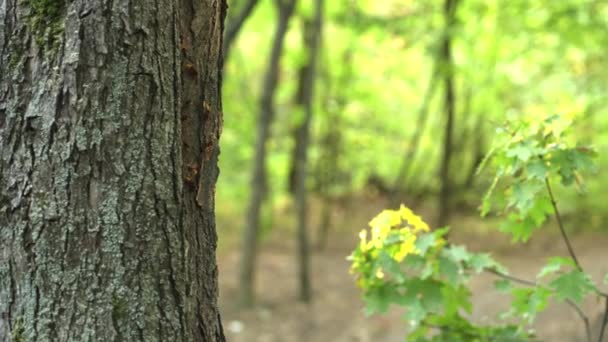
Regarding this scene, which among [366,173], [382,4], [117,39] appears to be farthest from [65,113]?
[366,173]

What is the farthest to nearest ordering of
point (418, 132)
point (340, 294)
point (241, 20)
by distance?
point (418, 132) < point (340, 294) < point (241, 20)

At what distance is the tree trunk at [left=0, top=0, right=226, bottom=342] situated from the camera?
6.01 feet

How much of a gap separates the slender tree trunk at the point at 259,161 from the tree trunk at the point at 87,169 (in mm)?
7305

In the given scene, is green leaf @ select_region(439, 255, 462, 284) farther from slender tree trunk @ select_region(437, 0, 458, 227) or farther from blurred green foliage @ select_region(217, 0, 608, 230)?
slender tree trunk @ select_region(437, 0, 458, 227)

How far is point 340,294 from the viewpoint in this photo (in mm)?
11109

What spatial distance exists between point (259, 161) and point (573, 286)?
23.2ft

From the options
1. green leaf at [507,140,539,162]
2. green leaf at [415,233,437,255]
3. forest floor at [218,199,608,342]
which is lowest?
green leaf at [415,233,437,255]

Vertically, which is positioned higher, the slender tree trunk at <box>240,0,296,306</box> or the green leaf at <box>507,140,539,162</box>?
the slender tree trunk at <box>240,0,296,306</box>

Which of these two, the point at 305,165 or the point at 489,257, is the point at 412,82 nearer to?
the point at 305,165

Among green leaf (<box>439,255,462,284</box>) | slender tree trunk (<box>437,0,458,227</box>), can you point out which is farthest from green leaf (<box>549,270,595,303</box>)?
slender tree trunk (<box>437,0,458,227</box>)

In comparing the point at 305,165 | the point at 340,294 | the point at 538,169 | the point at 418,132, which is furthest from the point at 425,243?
the point at 418,132

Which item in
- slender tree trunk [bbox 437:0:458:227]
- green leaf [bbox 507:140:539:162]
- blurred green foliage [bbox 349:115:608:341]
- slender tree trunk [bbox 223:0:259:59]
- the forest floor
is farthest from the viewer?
slender tree trunk [bbox 437:0:458:227]

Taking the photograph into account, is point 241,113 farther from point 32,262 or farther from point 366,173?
point 32,262

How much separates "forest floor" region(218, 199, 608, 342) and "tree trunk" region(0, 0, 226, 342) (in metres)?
4.86
